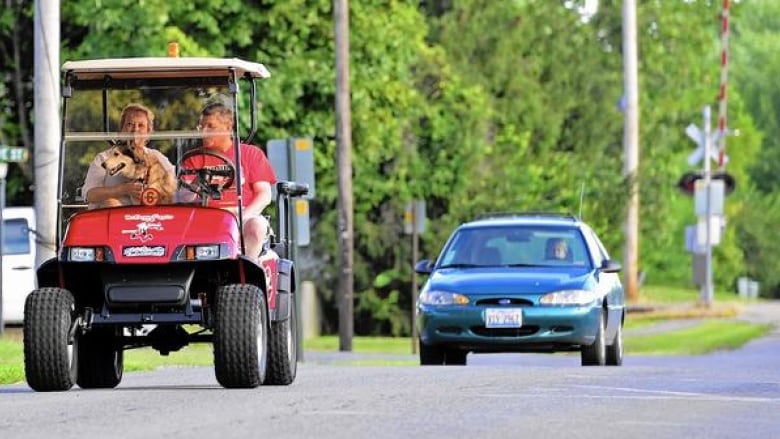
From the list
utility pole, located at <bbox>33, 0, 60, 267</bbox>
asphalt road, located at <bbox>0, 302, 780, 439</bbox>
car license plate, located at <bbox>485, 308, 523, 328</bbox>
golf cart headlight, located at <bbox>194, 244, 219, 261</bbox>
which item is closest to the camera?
asphalt road, located at <bbox>0, 302, 780, 439</bbox>

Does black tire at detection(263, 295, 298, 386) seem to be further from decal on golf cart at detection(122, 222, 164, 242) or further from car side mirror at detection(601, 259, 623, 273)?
car side mirror at detection(601, 259, 623, 273)

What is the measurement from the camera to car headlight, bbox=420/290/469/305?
24.8m

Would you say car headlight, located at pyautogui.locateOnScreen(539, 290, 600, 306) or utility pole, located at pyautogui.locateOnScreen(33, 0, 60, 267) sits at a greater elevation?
utility pole, located at pyautogui.locateOnScreen(33, 0, 60, 267)

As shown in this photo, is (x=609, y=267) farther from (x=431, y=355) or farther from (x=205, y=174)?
(x=205, y=174)

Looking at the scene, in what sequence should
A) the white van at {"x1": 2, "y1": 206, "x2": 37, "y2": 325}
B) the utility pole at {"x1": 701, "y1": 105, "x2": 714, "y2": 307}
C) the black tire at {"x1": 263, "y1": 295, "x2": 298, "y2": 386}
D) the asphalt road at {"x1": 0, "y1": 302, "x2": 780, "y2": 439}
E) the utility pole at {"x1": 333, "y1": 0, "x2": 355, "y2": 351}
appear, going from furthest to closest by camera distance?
the utility pole at {"x1": 701, "y1": 105, "x2": 714, "y2": 307} < the utility pole at {"x1": 333, "y1": 0, "x2": 355, "y2": 351} < the white van at {"x1": 2, "y1": 206, "x2": 37, "y2": 325} < the black tire at {"x1": 263, "y1": 295, "x2": 298, "y2": 386} < the asphalt road at {"x1": 0, "y1": 302, "x2": 780, "y2": 439}

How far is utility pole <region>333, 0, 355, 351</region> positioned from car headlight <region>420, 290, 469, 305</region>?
51.8 ft

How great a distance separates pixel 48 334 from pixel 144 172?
1.33 metres

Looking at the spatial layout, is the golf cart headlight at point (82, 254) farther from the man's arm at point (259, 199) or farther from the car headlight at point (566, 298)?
the car headlight at point (566, 298)

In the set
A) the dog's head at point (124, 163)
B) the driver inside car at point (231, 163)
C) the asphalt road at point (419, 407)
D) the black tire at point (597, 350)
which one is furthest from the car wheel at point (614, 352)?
the dog's head at point (124, 163)

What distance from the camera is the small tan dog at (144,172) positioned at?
1783 cm

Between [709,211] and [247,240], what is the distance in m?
40.1

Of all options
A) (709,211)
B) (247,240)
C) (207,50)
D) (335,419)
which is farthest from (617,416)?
(709,211)

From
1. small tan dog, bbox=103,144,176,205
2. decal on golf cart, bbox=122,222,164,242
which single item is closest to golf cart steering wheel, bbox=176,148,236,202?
small tan dog, bbox=103,144,176,205

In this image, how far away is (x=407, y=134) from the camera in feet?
168
